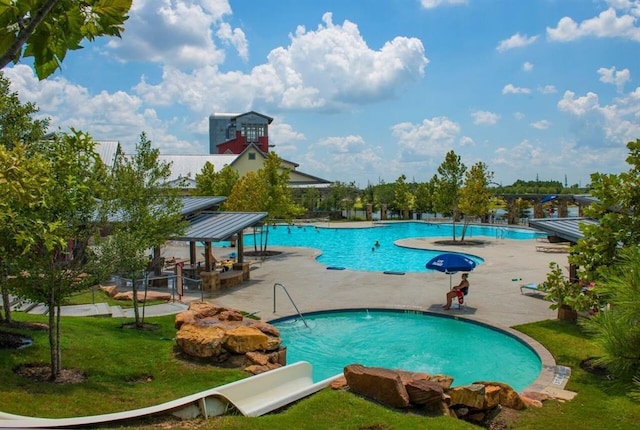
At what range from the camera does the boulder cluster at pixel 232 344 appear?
1179cm

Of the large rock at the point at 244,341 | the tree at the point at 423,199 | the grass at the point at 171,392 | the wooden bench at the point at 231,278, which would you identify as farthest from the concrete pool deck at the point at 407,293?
the tree at the point at 423,199

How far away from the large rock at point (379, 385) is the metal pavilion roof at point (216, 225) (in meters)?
11.1

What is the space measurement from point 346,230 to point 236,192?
17792 millimetres

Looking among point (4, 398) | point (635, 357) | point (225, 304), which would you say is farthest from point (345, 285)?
point (635, 357)

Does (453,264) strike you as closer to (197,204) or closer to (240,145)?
(197,204)

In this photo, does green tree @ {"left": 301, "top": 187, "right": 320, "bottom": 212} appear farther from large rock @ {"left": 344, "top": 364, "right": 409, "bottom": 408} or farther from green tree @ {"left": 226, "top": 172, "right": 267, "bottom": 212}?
large rock @ {"left": 344, "top": 364, "right": 409, "bottom": 408}

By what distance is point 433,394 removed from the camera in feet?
29.2

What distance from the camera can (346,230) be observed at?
49.8 metres

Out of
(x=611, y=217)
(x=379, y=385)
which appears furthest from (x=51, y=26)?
(x=611, y=217)

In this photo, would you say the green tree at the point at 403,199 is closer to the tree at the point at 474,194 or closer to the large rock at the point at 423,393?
the tree at the point at 474,194

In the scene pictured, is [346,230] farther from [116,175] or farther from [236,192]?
[116,175]

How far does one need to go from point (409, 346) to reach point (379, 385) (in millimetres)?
6340

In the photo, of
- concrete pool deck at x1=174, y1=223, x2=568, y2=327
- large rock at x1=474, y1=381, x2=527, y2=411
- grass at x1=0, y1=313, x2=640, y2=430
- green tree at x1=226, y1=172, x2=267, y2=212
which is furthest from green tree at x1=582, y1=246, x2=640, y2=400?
green tree at x1=226, y1=172, x2=267, y2=212

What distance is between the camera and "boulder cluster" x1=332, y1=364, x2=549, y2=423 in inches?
352
